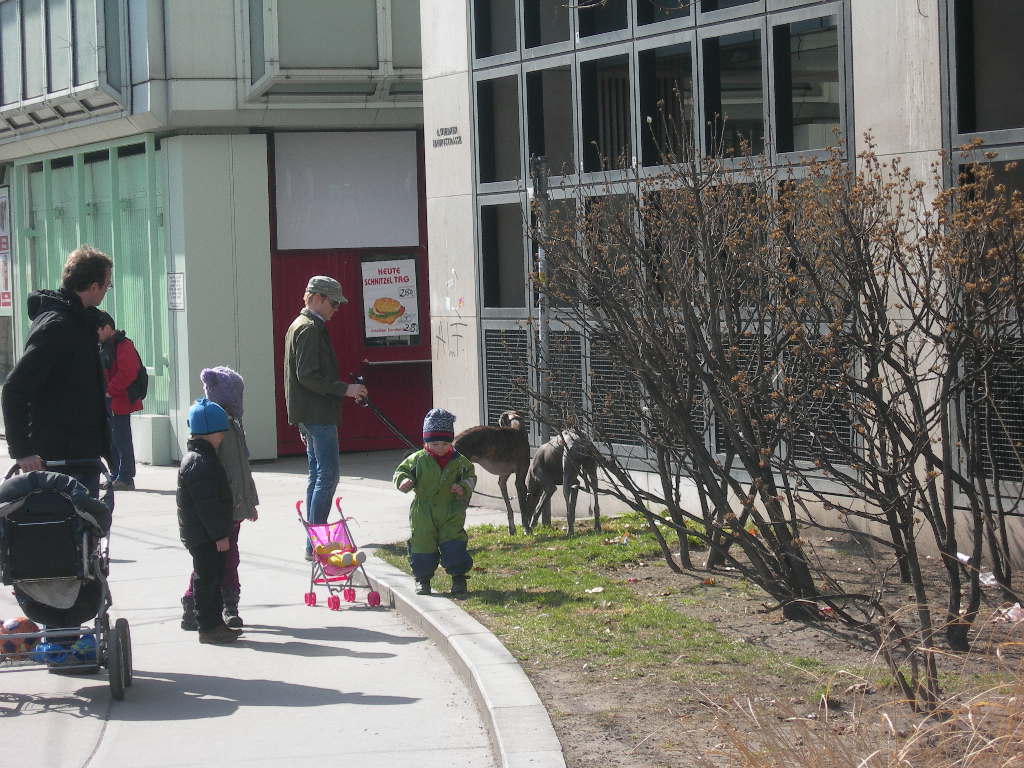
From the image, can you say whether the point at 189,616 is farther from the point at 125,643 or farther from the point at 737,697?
the point at 737,697

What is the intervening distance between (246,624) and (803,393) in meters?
3.83

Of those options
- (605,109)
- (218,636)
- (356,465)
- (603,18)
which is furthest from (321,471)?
(356,465)

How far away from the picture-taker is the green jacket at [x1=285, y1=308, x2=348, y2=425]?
1036 centimetres

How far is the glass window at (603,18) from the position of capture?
38.8ft

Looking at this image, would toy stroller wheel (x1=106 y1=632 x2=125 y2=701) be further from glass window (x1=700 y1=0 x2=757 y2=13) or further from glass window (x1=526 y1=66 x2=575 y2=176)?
glass window (x1=526 y1=66 x2=575 y2=176)

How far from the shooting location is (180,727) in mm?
6383

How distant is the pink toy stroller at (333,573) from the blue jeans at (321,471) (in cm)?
66

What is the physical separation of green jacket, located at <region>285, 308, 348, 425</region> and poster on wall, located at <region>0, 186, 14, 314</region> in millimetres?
13065

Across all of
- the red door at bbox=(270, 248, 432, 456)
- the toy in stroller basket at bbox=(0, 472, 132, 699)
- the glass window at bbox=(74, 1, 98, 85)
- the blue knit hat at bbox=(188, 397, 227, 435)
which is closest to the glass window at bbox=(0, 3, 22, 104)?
the glass window at bbox=(74, 1, 98, 85)

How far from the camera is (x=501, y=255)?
43.1 feet

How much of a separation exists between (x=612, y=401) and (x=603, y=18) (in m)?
5.17

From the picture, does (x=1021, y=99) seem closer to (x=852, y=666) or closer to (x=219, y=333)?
(x=852, y=666)

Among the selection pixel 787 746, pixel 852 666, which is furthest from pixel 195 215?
pixel 787 746

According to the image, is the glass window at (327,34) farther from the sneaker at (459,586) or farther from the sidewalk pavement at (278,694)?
the sneaker at (459,586)
